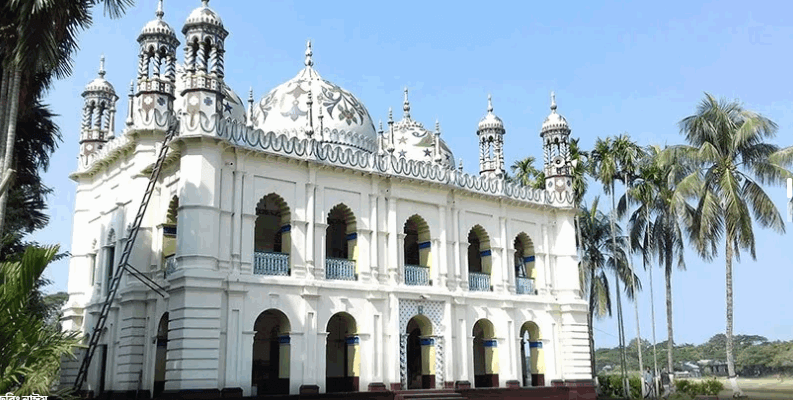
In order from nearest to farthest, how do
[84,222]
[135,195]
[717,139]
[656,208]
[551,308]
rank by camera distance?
[135,195], [84,222], [551,308], [717,139], [656,208]

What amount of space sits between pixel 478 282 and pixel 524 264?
300cm

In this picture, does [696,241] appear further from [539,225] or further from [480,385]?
[480,385]

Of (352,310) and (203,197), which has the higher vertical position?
(203,197)

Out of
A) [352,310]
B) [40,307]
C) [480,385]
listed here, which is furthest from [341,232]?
[40,307]

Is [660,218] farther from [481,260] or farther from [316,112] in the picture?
[316,112]

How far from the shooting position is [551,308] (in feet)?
80.5

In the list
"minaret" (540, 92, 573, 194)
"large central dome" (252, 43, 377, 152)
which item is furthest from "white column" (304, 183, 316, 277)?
"minaret" (540, 92, 573, 194)

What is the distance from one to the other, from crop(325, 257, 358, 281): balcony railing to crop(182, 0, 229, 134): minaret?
4.73 meters

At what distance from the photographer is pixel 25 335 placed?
827 centimetres

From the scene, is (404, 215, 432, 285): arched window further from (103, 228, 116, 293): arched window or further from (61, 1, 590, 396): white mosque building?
(103, 228, 116, 293): arched window

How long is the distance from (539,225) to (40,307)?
16214mm

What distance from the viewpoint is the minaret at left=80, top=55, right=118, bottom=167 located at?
2295 centimetres

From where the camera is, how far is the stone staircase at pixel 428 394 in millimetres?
19469

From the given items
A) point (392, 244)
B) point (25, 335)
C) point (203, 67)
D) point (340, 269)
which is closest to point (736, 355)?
point (392, 244)
